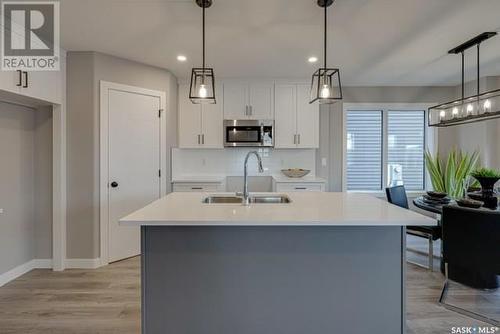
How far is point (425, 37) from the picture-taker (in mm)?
2969

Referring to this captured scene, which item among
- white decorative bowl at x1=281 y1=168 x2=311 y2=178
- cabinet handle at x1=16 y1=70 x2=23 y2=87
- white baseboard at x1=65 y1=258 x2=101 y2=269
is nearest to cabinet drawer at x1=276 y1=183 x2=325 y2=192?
white decorative bowl at x1=281 y1=168 x2=311 y2=178

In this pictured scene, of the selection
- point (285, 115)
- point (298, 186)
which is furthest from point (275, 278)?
point (285, 115)

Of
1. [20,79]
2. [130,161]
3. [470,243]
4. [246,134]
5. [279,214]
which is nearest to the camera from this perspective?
[279,214]

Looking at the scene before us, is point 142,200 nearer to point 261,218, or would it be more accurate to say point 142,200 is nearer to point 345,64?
point 261,218

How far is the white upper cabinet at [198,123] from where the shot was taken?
14.9 ft

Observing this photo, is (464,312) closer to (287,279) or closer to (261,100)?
(287,279)

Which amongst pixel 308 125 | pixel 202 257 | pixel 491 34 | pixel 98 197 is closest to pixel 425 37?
pixel 491 34

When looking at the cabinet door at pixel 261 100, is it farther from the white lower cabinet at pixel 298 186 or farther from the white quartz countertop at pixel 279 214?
the white quartz countertop at pixel 279 214

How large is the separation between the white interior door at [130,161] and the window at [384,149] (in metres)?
3.17

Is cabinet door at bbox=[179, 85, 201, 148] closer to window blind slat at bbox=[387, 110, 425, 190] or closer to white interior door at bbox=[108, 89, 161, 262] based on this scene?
white interior door at bbox=[108, 89, 161, 262]

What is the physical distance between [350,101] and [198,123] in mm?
2542

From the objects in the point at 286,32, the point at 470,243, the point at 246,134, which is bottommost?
the point at 470,243

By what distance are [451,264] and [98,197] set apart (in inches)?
142

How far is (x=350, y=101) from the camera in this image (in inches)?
194
